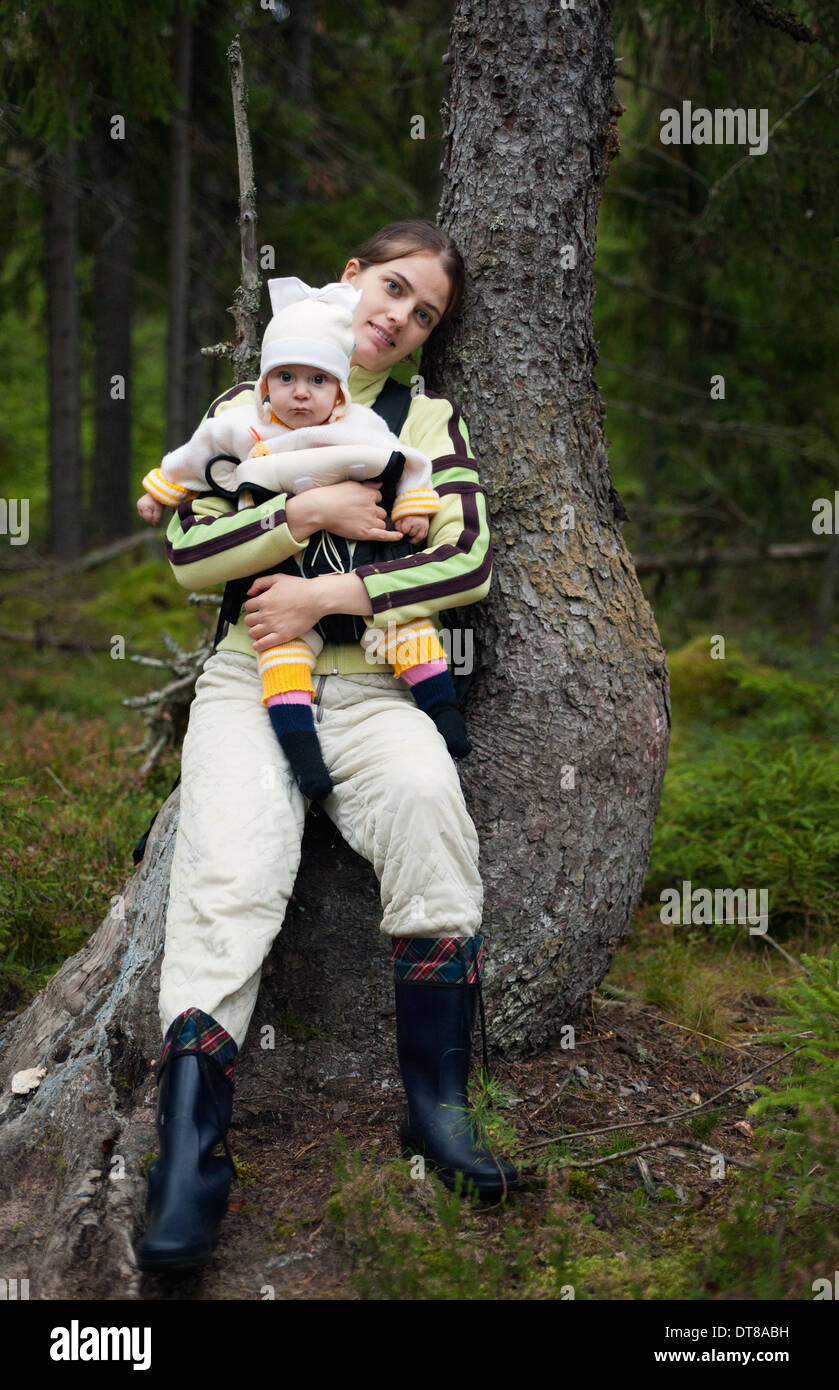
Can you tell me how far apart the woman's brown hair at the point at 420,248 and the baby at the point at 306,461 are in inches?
10.1

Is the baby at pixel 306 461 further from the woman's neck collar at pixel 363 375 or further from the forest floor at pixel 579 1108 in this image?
the forest floor at pixel 579 1108

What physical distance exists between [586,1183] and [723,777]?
2.97 meters

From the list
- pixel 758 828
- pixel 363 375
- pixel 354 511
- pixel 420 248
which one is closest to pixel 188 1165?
pixel 354 511

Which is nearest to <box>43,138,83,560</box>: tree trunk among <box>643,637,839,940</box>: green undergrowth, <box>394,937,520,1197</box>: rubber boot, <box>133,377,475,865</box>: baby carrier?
<box>643,637,839,940</box>: green undergrowth

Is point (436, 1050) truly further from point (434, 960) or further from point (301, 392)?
point (301, 392)

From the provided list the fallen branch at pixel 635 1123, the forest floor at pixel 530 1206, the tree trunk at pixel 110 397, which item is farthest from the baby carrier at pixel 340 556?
the tree trunk at pixel 110 397

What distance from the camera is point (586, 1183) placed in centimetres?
285

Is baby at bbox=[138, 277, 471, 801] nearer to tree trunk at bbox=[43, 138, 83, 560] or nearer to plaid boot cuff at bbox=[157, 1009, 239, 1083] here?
plaid boot cuff at bbox=[157, 1009, 239, 1083]

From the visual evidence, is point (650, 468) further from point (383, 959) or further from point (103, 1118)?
point (103, 1118)

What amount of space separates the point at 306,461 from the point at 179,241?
7.76 meters

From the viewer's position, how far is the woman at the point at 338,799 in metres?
2.69

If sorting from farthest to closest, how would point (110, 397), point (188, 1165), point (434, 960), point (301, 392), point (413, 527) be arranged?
point (110, 397), point (413, 527), point (301, 392), point (434, 960), point (188, 1165)

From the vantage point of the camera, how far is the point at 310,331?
122 inches
